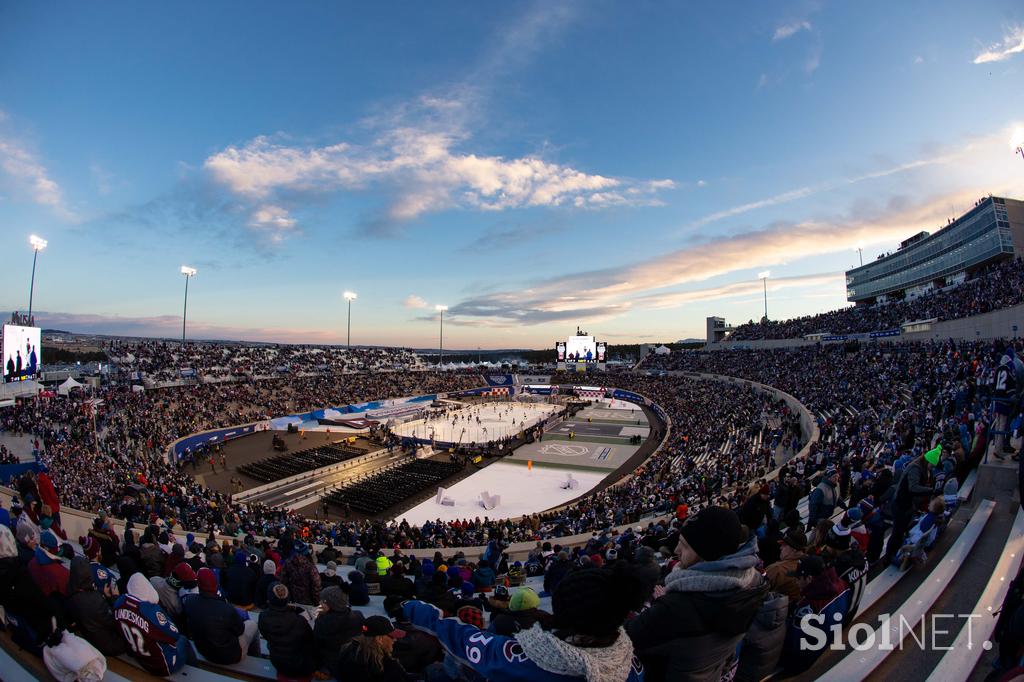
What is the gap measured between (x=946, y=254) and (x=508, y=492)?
73.0 m

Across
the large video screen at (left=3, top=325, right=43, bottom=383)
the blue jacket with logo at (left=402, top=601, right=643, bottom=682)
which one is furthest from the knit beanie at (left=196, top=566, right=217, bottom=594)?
the large video screen at (left=3, top=325, right=43, bottom=383)

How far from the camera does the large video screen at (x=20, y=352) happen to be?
83.5 ft

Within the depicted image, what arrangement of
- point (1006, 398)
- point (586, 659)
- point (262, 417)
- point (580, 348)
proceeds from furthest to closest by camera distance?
1. point (580, 348)
2. point (262, 417)
3. point (1006, 398)
4. point (586, 659)

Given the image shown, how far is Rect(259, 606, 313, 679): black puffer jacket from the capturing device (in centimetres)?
346

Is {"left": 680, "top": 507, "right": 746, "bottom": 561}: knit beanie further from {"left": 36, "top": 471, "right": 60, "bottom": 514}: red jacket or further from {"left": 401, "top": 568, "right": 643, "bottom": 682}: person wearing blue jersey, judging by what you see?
{"left": 36, "top": 471, "right": 60, "bottom": 514}: red jacket

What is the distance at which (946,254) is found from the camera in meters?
62.8

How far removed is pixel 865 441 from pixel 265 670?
18670mm

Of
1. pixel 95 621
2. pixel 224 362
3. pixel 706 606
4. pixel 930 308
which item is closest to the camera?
pixel 706 606

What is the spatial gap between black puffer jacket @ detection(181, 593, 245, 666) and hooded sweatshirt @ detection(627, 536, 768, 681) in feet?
11.1

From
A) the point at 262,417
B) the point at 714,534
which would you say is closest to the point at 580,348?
the point at 262,417

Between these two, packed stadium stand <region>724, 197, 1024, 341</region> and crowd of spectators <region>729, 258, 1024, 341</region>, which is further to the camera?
packed stadium stand <region>724, 197, 1024, 341</region>

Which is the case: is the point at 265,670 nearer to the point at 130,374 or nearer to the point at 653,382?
the point at 130,374

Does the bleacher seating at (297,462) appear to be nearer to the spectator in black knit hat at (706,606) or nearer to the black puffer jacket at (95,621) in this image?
the black puffer jacket at (95,621)

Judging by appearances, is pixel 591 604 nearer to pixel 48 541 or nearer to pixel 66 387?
pixel 48 541
